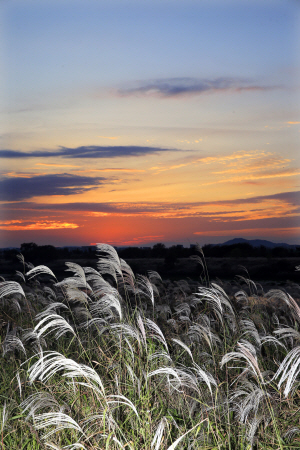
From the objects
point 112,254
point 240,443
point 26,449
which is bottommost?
point 26,449

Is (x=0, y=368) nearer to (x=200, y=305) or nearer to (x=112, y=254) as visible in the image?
(x=112, y=254)

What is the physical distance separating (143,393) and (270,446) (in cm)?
115

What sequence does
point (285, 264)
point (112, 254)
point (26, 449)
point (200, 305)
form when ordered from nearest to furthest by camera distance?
point (26, 449) → point (112, 254) → point (200, 305) → point (285, 264)

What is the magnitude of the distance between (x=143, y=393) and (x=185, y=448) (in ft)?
2.13

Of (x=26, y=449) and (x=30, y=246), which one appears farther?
(x=30, y=246)

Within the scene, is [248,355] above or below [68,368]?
above

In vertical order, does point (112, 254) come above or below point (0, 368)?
above

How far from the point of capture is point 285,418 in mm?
3598

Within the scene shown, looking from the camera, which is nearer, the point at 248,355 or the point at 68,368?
the point at 248,355

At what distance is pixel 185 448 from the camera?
333cm

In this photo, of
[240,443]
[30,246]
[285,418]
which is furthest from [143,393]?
[30,246]

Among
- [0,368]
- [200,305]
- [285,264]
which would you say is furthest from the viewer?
[285,264]

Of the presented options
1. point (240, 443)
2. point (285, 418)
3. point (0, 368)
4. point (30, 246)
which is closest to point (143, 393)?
point (240, 443)

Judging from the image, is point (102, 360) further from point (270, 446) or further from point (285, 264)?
point (285, 264)
